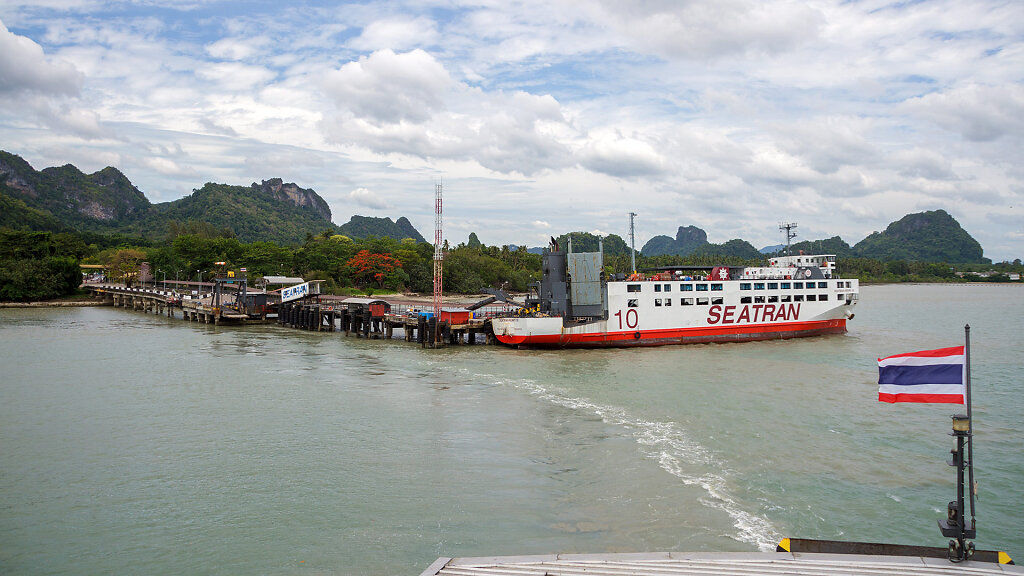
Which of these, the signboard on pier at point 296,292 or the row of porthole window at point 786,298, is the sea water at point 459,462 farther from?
the signboard on pier at point 296,292

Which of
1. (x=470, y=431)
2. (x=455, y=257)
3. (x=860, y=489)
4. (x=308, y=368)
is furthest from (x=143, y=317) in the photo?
(x=860, y=489)

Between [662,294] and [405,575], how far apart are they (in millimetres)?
32540

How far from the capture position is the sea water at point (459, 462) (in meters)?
12.0

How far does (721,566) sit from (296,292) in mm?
52291

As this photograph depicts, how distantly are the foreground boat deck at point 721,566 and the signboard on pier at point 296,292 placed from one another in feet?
163

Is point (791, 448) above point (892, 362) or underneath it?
underneath

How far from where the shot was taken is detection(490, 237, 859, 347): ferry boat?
128 ft

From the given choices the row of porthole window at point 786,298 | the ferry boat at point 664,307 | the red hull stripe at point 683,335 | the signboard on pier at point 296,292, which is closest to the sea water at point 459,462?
the red hull stripe at point 683,335

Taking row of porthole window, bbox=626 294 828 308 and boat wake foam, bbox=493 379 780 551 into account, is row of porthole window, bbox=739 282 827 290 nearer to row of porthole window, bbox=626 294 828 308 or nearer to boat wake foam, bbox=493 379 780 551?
row of porthole window, bbox=626 294 828 308

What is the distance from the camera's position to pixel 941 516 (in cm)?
1292

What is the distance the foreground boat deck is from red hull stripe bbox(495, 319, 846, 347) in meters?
30.0

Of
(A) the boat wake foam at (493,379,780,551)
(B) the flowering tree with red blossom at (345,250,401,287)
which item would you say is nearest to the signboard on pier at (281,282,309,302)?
(A) the boat wake foam at (493,379,780,551)

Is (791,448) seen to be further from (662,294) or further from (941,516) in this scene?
(662,294)

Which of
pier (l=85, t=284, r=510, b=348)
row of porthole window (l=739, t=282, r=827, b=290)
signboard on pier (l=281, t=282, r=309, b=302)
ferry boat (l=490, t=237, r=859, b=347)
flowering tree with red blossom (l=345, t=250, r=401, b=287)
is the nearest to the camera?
ferry boat (l=490, t=237, r=859, b=347)
